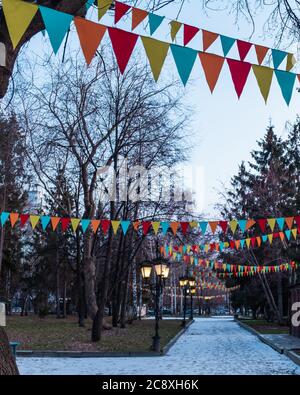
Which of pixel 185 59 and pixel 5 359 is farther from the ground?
pixel 185 59

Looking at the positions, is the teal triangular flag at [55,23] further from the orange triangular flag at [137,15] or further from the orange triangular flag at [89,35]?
the orange triangular flag at [137,15]

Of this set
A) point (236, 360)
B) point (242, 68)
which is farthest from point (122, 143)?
point (242, 68)

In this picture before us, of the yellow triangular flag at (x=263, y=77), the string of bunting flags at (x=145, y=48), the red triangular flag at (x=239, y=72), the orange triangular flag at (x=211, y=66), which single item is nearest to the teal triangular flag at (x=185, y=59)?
the string of bunting flags at (x=145, y=48)

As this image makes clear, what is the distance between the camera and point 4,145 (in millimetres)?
25641

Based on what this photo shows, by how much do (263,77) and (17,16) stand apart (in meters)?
2.68

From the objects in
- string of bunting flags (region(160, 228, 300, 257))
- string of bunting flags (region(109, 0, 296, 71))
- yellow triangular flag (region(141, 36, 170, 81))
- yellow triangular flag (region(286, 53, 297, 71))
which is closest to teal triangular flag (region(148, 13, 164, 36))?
string of bunting flags (region(109, 0, 296, 71))

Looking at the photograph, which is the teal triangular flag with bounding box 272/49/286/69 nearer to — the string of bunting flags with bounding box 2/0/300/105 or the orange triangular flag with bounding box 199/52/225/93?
the string of bunting flags with bounding box 2/0/300/105

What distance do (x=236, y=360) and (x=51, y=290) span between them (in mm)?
47161

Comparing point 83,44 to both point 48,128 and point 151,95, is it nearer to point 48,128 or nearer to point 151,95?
point 151,95

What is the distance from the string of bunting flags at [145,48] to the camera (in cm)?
468

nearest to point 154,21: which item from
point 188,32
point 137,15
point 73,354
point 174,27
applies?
point 137,15

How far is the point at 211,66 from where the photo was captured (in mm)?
5742

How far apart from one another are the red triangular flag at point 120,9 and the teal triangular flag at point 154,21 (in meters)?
0.28

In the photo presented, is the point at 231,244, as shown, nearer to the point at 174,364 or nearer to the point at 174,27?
the point at 174,364
